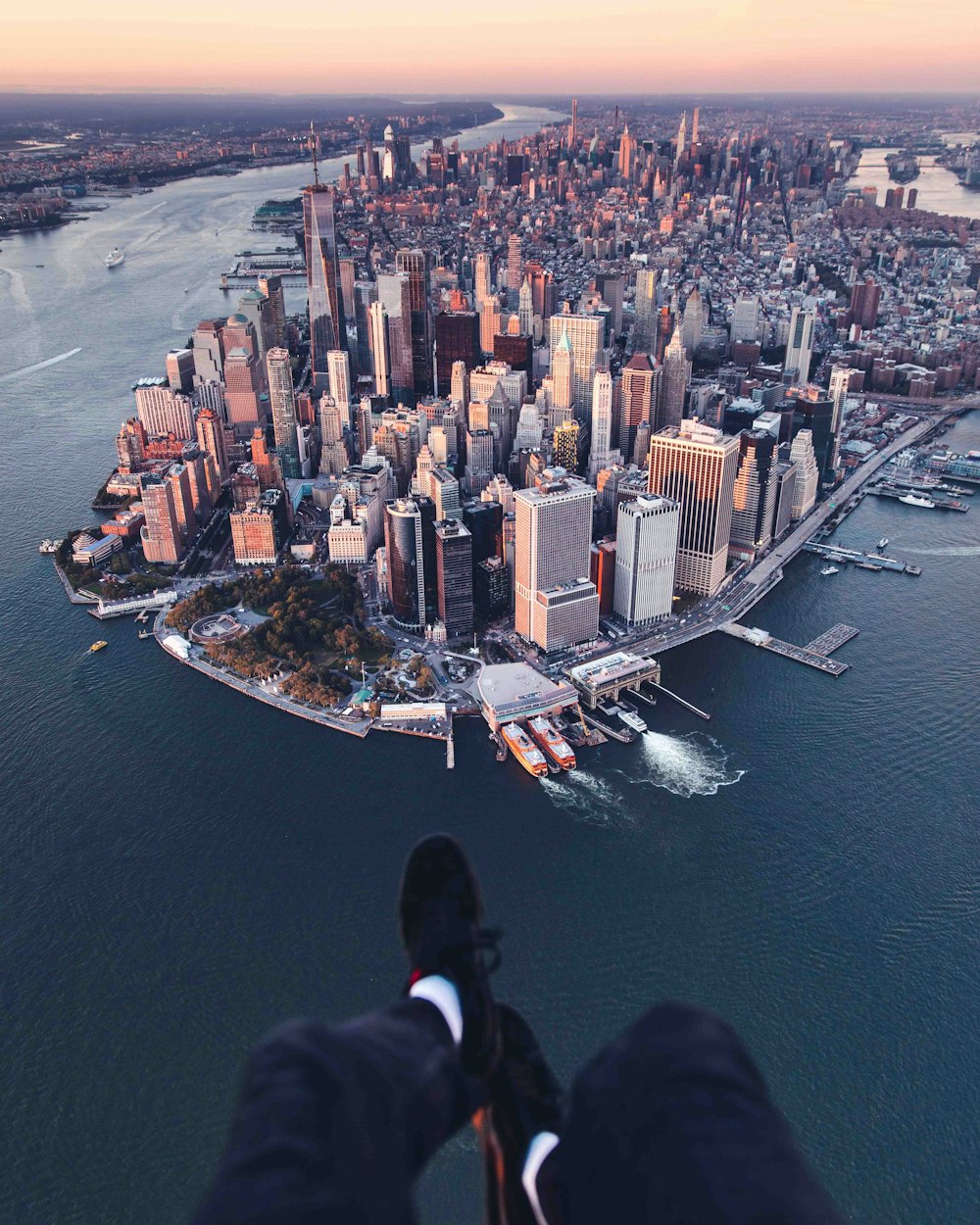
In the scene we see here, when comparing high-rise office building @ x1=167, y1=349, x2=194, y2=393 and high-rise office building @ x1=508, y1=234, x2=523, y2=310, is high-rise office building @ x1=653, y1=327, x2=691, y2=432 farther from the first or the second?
high-rise office building @ x1=508, y1=234, x2=523, y2=310

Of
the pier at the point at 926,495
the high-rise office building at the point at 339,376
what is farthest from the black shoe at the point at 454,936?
the high-rise office building at the point at 339,376

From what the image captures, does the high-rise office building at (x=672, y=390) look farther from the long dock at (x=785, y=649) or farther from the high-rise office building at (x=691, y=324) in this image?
the long dock at (x=785, y=649)

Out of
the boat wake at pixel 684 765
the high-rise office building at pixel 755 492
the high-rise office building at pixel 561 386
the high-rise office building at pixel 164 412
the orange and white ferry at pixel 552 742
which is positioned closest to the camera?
the boat wake at pixel 684 765

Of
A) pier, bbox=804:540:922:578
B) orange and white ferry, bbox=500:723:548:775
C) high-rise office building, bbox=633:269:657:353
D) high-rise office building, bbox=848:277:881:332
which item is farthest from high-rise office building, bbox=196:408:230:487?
high-rise office building, bbox=848:277:881:332

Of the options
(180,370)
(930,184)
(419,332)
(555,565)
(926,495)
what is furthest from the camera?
(930,184)

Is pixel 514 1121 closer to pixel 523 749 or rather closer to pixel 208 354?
pixel 523 749

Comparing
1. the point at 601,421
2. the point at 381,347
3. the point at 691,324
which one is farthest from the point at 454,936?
the point at 691,324

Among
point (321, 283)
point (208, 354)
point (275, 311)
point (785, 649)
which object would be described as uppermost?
point (321, 283)
